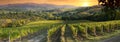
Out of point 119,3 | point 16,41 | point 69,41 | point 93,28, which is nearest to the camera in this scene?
point 119,3

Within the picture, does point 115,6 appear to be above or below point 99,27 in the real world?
above

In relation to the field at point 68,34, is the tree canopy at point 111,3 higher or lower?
higher

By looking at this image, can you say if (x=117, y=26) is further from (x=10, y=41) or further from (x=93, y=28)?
(x=10, y=41)

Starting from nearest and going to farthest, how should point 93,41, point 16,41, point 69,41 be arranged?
point 93,41
point 69,41
point 16,41

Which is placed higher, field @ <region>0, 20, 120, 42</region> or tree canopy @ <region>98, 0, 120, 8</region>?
tree canopy @ <region>98, 0, 120, 8</region>

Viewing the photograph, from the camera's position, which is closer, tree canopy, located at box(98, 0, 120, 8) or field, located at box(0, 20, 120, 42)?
tree canopy, located at box(98, 0, 120, 8)

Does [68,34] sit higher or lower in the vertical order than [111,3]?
lower

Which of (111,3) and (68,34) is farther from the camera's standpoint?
(68,34)

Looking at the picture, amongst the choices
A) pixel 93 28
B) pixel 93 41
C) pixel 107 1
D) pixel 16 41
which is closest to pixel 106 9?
pixel 107 1

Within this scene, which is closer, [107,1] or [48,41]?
[107,1]

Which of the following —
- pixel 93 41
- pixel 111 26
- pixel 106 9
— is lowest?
pixel 111 26

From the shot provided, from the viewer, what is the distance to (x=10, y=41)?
1505 inches

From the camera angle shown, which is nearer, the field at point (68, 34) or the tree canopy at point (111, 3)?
the tree canopy at point (111, 3)

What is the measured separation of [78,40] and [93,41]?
4.45 m
